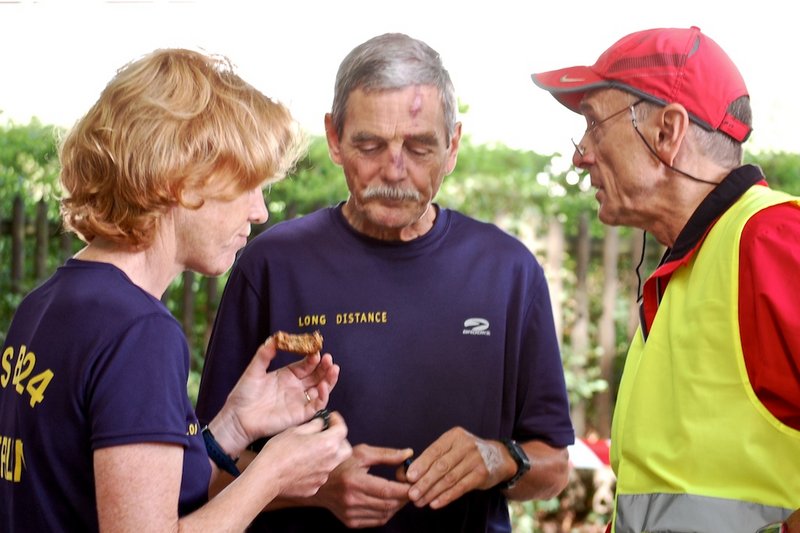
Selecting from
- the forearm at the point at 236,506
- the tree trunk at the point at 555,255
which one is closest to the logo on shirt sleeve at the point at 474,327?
the forearm at the point at 236,506

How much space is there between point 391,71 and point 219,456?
48.7 inches

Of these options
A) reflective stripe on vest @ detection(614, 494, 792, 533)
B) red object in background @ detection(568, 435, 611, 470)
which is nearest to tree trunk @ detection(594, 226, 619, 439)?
red object in background @ detection(568, 435, 611, 470)

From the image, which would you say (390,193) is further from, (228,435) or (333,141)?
(228,435)

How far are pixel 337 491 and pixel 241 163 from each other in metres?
1.04

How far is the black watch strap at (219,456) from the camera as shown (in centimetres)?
265

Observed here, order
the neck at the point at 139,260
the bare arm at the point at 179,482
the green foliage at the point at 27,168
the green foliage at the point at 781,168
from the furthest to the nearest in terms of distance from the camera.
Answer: the green foliage at the point at 781,168 → the green foliage at the point at 27,168 → the neck at the point at 139,260 → the bare arm at the point at 179,482

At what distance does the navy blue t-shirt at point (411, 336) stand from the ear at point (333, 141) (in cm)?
20

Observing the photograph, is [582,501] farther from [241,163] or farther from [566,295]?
[241,163]

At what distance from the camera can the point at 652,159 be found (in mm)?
2730

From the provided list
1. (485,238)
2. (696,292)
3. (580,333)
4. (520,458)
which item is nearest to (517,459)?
(520,458)

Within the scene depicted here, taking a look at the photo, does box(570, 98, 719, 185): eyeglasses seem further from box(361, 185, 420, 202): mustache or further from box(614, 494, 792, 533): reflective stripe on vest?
box(614, 494, 792, 533): reflective stripe on vest

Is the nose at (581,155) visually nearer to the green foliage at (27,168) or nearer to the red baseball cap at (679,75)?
the red baseball cap at (679,75)

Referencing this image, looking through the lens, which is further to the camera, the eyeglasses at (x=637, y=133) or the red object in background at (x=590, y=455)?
the red object in background at (x=590, y=455)

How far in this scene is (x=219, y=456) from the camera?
265cm
